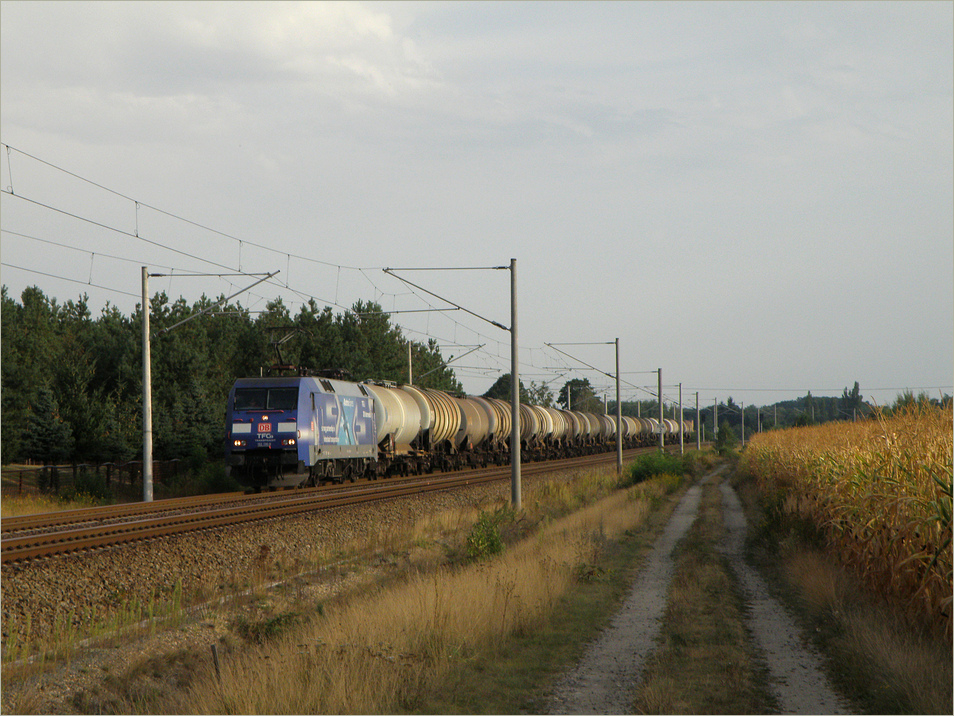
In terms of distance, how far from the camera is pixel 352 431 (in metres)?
31.0

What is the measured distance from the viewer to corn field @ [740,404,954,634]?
809cm

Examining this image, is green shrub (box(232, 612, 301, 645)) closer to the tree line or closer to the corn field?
the corn field

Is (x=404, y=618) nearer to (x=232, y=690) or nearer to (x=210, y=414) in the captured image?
(x=232, y=690)

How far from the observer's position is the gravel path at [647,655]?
293 inches

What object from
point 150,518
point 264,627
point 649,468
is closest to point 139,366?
point 649,468

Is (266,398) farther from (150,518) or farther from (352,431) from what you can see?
(150,518)

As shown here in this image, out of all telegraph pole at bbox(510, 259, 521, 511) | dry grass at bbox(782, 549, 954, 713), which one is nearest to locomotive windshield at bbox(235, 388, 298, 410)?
telegraph pole at bbox(510, 259, 521, 511)

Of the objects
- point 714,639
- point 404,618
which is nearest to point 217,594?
point 404,618

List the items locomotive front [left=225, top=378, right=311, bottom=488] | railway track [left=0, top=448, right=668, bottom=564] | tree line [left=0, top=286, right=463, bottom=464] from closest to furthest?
railway track [left=0, top=448, right=668, bottom=564]
locomotive front [left=225, top=378, right=311, bottom=488]
tree line [left=0, top=286, right=463, bottom=464]

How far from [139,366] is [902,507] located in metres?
47.8

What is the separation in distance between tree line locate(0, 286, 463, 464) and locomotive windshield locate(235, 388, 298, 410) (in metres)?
2.27

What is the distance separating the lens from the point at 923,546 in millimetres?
8188

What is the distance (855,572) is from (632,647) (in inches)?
149

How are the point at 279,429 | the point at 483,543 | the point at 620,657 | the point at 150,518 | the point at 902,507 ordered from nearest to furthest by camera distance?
the point at 902,507
the point at 620,657
the point at 483,543
the point at 150,518
the point at 279,429
